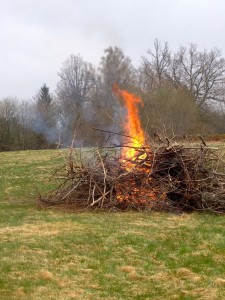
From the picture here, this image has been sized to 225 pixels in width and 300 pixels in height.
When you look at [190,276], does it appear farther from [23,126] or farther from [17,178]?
[23,126]

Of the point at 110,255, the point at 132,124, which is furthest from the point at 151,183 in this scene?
the point at 110,255

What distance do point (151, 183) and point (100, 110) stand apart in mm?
7799

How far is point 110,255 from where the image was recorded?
6.80 m

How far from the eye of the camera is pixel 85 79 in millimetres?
19469

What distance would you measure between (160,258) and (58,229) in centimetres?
227

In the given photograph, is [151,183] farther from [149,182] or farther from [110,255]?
[110,255]

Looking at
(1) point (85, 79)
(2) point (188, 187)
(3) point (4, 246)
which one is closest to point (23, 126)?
(1) point (85, 79)

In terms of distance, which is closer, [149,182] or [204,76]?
[149,182]

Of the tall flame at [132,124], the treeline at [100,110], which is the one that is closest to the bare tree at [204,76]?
the treeline at [100,110]

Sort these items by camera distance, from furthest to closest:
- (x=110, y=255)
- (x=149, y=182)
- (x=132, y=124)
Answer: (x=132, y=124) → (x=149, y=182) → (x=110, y=255)

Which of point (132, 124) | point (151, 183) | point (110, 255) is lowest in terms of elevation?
point (110, 255)

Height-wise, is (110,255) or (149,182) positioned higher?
(149,182)

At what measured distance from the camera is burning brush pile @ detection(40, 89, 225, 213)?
10570 mm

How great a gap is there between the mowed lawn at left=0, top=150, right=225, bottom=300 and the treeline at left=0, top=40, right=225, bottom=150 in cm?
339
